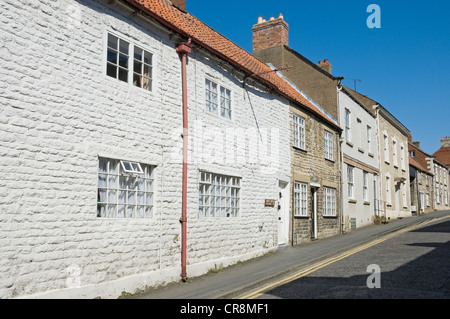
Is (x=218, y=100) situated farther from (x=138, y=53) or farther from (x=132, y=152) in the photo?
(x=132, y=152)

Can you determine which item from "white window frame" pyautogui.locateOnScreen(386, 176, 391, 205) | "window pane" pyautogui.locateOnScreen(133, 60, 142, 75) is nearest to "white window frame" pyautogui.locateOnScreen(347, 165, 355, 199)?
"white window frame" pyautogui.locateOnScreen(386, 176, 391, 205)

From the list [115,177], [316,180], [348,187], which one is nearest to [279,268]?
[115,177]

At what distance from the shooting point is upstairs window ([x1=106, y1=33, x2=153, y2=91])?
898 centimetres

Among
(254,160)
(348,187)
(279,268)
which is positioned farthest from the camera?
(348,187)

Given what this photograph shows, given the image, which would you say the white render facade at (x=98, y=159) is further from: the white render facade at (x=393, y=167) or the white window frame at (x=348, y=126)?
the white render facade at (x=393, y=167)

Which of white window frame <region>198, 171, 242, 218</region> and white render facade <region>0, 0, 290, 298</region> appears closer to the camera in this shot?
white render facade <region>0, 0, 290, 298</region>

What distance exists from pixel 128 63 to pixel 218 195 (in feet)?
14.7

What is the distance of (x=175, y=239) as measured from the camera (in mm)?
9969

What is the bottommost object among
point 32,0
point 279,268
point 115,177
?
point 279,268

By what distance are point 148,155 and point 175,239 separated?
82.7 inches

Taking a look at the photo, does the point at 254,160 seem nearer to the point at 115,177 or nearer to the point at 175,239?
the point at 175,239

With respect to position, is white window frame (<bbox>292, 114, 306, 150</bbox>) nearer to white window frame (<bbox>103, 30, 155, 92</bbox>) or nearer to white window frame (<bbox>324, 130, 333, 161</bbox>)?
white window frame (<bbox>324, 130, 333, 161</bbox>)

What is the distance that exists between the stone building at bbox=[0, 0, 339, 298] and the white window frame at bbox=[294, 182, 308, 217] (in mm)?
3444

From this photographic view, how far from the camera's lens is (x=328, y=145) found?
20.1 meters
